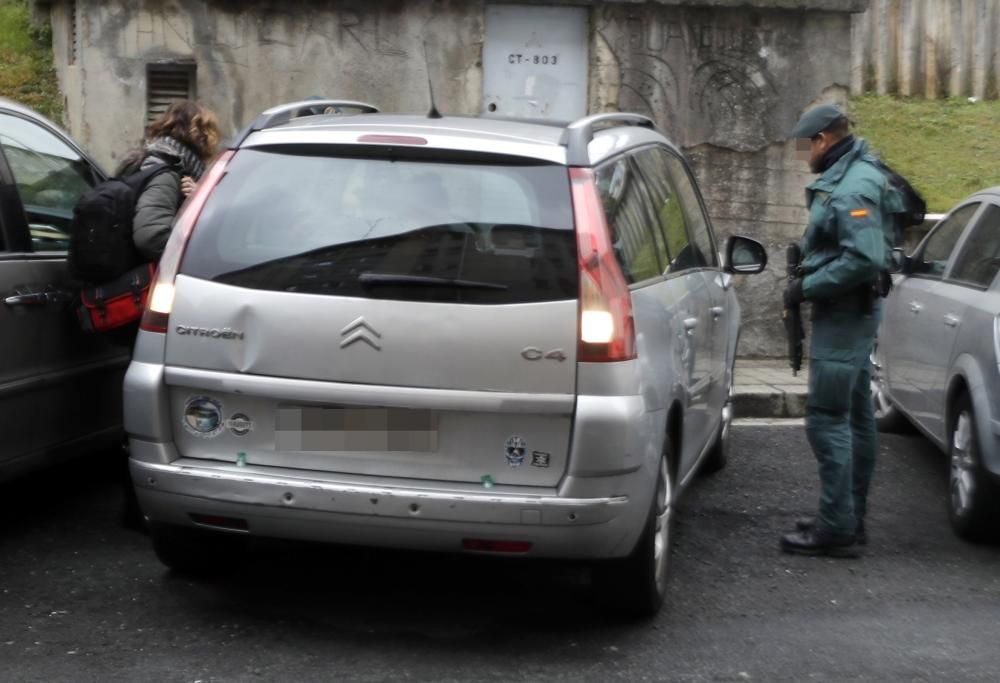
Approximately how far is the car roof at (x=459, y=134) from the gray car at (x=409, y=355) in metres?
0.01

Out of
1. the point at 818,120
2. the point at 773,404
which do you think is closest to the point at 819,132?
the point at 818,120

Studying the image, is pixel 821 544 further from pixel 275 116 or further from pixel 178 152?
pixel 178 152

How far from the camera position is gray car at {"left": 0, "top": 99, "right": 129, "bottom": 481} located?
5531mm

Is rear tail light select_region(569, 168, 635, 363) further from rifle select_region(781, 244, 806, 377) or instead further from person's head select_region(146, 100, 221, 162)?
person's head select_region(146, 100, 221, 162)

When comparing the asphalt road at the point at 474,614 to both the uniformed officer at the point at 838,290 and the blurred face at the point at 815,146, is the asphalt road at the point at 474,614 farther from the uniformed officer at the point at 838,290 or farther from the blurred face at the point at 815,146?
the blurred face at the point at 815,146

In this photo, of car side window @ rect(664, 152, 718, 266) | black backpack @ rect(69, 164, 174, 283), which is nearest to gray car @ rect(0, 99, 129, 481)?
black backpack @ rect(69, 164, 174, 283)

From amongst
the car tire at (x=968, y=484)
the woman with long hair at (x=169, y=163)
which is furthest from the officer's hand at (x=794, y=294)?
the woman with long hair at (x=169, y=163)

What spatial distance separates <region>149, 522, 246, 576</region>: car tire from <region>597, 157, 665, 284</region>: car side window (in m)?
1.80

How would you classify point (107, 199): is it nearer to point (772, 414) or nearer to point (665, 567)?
point (665, 567)

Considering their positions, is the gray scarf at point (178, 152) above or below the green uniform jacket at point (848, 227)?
above

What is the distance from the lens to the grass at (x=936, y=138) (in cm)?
1272

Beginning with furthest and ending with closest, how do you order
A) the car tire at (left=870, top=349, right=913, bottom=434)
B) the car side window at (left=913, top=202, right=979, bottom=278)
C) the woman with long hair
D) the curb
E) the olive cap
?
the curb
the car tire at (left=870, top=349, right=913, bottom=434)
the car side window at (left=913, top=202, right=979, bottom=278)
the olive cap
the woman with long hair

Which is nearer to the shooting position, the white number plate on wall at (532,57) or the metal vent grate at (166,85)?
the metal vent grate at (166,85)

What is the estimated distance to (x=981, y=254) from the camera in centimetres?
680
